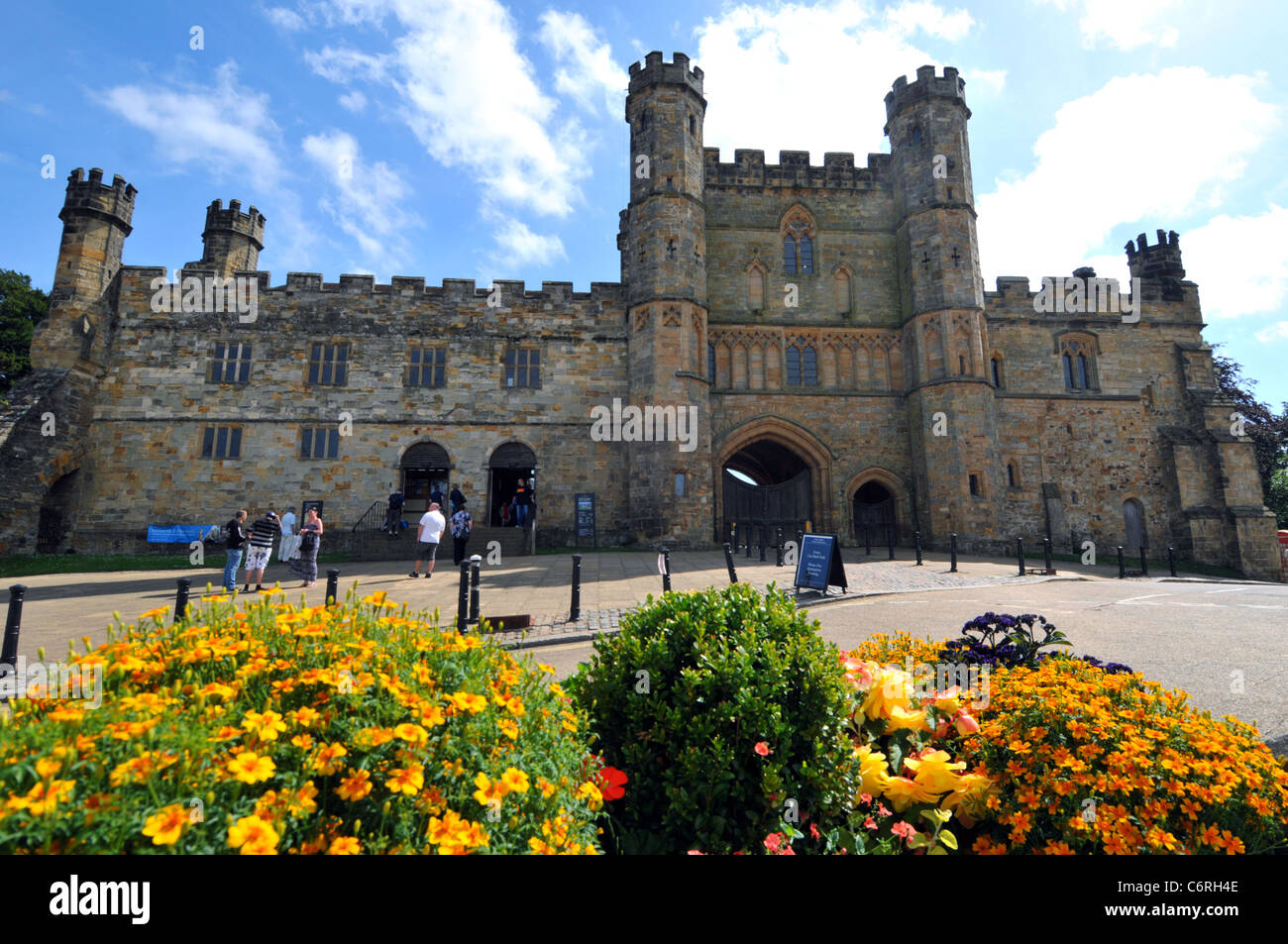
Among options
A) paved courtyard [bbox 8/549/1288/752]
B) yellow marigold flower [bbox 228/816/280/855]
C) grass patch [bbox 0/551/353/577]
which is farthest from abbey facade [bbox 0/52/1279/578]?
yellow marigold flower [bbox 228/816/280/855]

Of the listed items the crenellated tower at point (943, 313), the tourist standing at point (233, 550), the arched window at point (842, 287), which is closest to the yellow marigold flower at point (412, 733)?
the tourist standing at point (233, 550)

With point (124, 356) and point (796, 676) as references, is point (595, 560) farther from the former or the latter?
point (124, 356)

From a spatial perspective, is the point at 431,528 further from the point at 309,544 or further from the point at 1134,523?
the point at 1134,523

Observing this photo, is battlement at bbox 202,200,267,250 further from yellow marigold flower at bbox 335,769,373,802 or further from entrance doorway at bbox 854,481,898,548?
yellow marigold flower at bbox 335,769,373,802

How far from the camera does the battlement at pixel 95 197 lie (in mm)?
20078

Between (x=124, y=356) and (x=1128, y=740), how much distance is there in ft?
92.2

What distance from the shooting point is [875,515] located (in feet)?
73.4

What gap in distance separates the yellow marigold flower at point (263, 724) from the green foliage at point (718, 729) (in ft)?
4.07

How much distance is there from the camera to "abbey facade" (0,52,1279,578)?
19922 mm

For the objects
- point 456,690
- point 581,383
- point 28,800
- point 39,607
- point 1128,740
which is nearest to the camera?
point 28,800

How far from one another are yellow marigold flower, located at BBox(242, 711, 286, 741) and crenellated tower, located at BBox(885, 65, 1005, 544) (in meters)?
21.4

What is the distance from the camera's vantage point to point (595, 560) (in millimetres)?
16594

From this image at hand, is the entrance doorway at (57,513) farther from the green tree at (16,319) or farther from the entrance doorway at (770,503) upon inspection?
the entrance doorway at (770,503)
